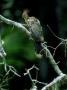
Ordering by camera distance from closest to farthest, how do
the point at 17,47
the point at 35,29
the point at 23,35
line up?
1. the point at 35,29
2. the point at 23,35
3. the point at 17,47

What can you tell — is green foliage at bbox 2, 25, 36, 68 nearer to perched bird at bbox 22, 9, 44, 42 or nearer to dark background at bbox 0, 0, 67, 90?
dark background at bbox 0, 0, 67, 90

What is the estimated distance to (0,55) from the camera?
14.3 feet

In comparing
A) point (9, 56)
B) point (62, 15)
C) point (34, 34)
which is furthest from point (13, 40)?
point (34, 34)

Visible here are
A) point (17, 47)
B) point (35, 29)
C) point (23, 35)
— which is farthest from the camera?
point (17, 47)

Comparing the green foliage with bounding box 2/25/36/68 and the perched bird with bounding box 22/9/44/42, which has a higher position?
the green foliage with bounding box 2/25/36/68

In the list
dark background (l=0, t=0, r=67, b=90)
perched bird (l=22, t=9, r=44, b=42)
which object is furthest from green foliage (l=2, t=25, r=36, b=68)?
perched bird (l=22, t=9, r=44, b=42)

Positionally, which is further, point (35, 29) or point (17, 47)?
point (17, 47)

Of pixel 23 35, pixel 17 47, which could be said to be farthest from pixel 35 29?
pixel 17 47

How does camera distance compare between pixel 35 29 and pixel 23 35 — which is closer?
pixel 35 29

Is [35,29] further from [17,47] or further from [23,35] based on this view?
[17,47]

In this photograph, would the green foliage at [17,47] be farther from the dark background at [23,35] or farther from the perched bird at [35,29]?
the perched bird at [35,29]

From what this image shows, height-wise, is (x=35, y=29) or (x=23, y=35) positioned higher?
(x=23, y=35)

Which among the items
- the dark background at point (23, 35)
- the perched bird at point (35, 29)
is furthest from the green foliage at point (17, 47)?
the perched bird at point (35, 29)

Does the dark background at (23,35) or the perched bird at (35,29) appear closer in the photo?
the perched bird at (35,29)
